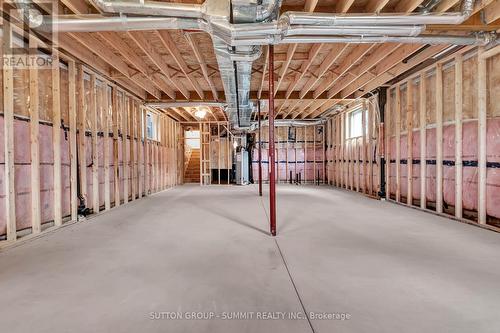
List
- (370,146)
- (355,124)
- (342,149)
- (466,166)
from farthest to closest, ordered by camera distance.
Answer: (342,149), (355,124), (370,146), (466,166)

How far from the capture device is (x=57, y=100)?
4.22 metres

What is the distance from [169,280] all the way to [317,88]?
252 inches

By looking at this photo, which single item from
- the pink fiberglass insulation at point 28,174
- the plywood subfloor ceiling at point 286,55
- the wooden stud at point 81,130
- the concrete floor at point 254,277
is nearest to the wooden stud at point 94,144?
the wooden stud at point 81,130

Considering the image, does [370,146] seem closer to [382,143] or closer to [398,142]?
[382,143]

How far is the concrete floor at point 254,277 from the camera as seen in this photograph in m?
1.69

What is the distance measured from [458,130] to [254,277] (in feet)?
13.6

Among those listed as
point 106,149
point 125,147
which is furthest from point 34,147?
point 125,147

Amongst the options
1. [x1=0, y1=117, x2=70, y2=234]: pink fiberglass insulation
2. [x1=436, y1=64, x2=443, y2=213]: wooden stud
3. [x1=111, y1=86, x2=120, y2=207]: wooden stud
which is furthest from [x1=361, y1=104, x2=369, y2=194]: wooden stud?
[x1=0, y1=117, x2=70, y2=234]: pink fiberglass insulation

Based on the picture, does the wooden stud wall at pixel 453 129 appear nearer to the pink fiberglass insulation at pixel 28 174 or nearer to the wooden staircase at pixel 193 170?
the pink fiberglass insulation at pixel 28 174

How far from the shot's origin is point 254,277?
230 cm

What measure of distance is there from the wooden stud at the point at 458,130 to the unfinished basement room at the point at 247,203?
2cm

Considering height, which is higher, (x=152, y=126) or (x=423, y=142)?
(x=152, y=126)

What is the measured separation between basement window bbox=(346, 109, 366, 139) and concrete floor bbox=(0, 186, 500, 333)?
5016 millimetres

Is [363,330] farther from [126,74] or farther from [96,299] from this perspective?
[126,74]
